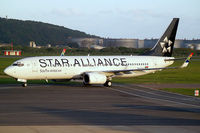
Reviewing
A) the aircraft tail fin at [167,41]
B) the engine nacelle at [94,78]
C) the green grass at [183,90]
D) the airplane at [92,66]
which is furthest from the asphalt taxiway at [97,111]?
the aircraft tail fin at [167,41]

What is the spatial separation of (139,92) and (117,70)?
6.17 meters

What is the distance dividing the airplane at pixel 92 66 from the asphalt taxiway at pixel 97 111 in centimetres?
361

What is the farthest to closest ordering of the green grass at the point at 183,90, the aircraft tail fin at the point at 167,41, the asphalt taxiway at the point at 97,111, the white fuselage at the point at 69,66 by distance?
1. the aircraft tail fin at the point at 167,41
2. the white fuselage at the point at 69,66
3. the green grass at the point at 183,90
4. the asphalt taxiway at the point at 97,111

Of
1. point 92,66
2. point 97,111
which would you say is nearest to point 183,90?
point 92,66

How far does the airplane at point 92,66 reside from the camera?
3884 centimetres

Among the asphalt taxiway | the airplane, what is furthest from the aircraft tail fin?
the asphalt taxiway

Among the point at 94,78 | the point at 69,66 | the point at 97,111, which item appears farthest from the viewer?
the point at 69,66

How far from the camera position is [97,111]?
24.0 metres

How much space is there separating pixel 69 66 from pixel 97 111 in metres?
16.8

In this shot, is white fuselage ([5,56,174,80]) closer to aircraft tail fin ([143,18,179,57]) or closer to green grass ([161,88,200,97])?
aircraft tail fin ([143,18,179,57])

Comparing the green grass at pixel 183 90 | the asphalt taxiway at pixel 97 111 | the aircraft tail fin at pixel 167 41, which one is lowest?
the asphalt taxiway at pixel 97 111

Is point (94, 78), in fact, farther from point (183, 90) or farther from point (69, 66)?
point (183, 90)

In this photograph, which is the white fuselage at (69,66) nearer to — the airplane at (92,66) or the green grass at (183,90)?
the airplane at (92,66)

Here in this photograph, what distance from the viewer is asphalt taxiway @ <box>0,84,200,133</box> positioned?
18672 mm
